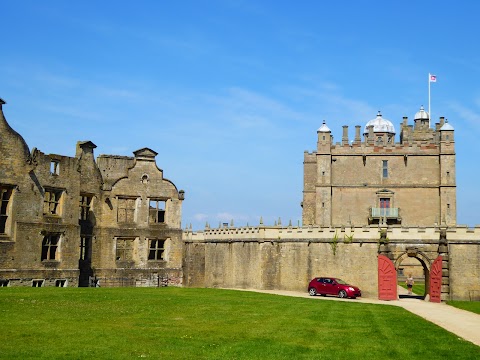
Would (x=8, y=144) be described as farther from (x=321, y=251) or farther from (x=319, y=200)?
(x=319, y=200)

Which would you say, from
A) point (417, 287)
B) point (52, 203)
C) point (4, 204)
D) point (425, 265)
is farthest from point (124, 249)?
point (417, 287)

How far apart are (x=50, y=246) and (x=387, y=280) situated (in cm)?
2355

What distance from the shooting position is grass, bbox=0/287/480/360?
18633 millimetres

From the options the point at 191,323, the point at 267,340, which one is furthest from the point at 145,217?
the point at 267,340

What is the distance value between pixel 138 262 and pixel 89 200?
638 centimetres

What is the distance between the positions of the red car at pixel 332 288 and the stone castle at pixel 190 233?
303cm

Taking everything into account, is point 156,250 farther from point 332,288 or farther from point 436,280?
point 436,280

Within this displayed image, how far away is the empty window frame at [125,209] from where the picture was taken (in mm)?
51406

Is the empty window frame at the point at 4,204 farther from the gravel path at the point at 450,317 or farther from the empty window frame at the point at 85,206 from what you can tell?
the gravel path at the point at 450,317

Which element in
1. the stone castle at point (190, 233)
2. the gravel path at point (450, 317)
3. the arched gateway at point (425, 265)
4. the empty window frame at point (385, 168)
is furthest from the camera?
the empty window frame at point (385, 168)

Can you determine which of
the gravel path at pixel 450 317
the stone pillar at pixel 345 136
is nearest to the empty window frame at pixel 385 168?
the stone pillar at pixel 345 136

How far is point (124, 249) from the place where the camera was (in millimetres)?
51469

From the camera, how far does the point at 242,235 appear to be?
183 ft

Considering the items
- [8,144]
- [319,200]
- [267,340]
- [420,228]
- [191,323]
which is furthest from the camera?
[319,200]
